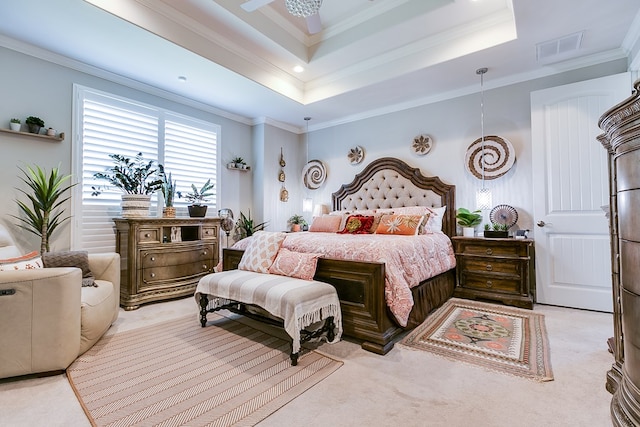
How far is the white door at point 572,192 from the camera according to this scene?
312 centimetres

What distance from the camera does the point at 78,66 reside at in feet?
11.3

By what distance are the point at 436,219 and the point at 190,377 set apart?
3330mm

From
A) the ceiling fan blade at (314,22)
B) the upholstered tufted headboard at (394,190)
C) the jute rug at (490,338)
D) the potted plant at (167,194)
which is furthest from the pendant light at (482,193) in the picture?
the potted plant at (167,194)

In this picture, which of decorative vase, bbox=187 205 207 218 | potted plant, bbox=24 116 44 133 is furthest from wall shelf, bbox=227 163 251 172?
potted plant, bbox=24 116 44 133

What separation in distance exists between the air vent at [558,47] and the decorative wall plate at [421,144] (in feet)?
5.06

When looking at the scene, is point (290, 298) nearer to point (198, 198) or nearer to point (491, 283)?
point (491, 283)

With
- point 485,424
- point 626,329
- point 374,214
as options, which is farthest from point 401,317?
point 374,214

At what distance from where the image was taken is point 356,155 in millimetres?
5215

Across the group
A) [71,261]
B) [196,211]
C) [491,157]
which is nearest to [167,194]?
[196,211]

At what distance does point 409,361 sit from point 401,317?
1.04ft

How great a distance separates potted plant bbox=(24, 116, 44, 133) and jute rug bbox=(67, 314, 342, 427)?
2.34 m

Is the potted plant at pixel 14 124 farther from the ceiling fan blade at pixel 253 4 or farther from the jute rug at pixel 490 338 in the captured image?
the jute rug at pixel 490 338

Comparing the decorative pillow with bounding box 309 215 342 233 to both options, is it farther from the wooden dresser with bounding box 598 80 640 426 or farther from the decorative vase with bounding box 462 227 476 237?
the wooden dresser with bounding box 598 80 640 426

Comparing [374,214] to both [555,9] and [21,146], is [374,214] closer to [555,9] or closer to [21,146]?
[555,9]
